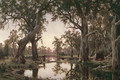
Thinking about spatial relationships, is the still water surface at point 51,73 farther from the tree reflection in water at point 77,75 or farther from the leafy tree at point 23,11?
the leafy tree at point 23,11

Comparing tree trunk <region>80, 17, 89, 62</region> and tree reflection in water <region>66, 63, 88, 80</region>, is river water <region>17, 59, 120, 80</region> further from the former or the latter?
tree trunk <region>80, 17, 89, 62</region>

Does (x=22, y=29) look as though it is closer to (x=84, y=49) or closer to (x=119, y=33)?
(x=84, y=49)

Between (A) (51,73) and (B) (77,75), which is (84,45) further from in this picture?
(B) (77,75)

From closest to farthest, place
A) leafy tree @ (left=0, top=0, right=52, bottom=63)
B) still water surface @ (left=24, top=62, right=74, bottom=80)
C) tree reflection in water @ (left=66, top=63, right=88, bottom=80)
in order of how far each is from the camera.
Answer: tree reflection in water @ (left=66, top=63, right=88, bottom=80) < still water surface @ (left=24, top=62, right=74, bottom=80) < leafy tree @ (left=0, top=0, right=52, bottom=63)

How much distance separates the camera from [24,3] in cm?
4319

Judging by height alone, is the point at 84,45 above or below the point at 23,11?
below

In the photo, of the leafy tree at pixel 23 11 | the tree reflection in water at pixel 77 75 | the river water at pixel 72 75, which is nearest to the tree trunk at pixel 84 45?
the leafy tree at pixel 23 11

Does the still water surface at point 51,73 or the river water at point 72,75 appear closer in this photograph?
the river water at point 72,75

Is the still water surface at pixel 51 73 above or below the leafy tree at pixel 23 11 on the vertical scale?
below

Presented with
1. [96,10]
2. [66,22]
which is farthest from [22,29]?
[96,10]

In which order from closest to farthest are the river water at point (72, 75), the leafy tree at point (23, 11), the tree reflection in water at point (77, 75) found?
the tree reflection in water at point (77, 75)
the river water at point (72, 75)
the leafy tree at point (23, 11)

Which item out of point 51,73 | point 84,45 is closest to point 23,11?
point 84,45

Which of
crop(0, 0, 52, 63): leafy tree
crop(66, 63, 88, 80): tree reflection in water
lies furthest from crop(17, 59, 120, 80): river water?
crop(0, 0, 52, 63): leafy tree

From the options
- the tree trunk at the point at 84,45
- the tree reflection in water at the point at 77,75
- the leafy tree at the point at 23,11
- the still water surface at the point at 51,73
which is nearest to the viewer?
the tree reflection in water at the point at 77,75
